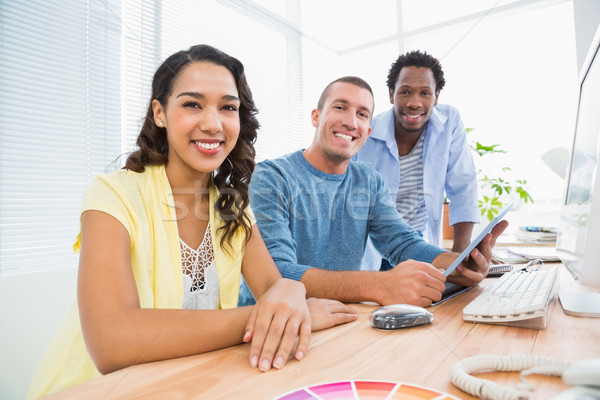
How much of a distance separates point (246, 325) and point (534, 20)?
3.22m

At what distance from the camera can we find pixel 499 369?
17.1 inches

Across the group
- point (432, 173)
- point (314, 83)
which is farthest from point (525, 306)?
point (314, 83)

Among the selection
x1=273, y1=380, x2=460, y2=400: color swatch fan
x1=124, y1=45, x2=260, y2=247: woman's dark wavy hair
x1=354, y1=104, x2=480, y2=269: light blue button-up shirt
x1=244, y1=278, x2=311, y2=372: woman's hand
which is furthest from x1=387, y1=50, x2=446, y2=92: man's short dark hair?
x1=273, y1=380, x2=460, y2=400: color swatch fan

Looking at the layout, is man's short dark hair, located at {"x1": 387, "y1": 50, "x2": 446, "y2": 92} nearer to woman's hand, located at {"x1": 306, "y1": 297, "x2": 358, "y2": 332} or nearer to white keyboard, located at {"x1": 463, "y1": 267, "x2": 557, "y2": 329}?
white keyboard, located at {"x1": 463, "y1": 267, "x2": 557, "y2": 329}

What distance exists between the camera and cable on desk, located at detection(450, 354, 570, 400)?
0.36 metres

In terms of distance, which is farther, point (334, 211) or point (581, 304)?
point (334, 211)

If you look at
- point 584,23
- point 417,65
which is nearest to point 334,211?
point 417,65

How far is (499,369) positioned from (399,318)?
0.61 ft

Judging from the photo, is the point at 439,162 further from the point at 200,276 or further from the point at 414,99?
the point at 200,276

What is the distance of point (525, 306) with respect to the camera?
61 centimetres

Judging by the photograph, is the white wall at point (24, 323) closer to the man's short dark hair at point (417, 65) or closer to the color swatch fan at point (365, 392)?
the color swatch fan at point (365, 392)

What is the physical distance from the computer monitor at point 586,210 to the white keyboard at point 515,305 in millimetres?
61

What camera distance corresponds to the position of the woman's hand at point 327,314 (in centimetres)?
63

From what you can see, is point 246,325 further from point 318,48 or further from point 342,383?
point 318,48
